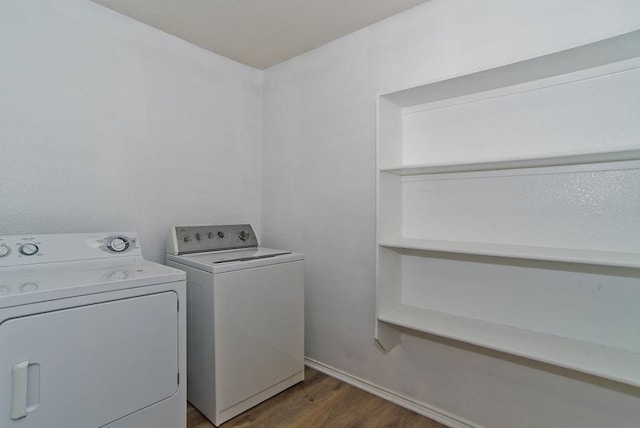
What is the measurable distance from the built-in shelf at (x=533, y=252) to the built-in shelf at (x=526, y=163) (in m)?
0.37

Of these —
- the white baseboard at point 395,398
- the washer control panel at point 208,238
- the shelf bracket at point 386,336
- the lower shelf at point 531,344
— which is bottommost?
the white baseboard at point 395,398

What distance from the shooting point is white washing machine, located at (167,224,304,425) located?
1.67 m

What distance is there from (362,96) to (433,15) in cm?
57

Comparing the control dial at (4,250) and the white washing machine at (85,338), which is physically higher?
the control dial at (4,250)

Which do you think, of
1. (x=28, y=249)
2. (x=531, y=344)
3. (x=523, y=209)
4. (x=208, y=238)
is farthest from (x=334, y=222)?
(x=28, y=249)

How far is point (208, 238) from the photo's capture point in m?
2.12

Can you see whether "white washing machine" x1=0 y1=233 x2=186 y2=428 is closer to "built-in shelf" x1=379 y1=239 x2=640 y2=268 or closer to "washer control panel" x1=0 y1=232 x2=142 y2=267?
"washer control panel" x1=0 y1=232 x2=142 y2=267

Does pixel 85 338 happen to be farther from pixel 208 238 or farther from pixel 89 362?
pixel 208 238

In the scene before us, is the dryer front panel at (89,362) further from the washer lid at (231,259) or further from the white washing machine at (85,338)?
the washer lid at (231,259)

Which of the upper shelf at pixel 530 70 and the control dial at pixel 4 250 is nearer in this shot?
the upper shelf at pixel 530 70

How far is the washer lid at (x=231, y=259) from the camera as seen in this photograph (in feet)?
5.52

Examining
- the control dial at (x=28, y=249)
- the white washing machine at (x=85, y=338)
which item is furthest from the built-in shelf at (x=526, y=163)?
the control dial at (x=28, y=249)

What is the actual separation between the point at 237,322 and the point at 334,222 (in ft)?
2.91

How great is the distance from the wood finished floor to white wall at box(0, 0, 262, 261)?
→ 1.11 metres
